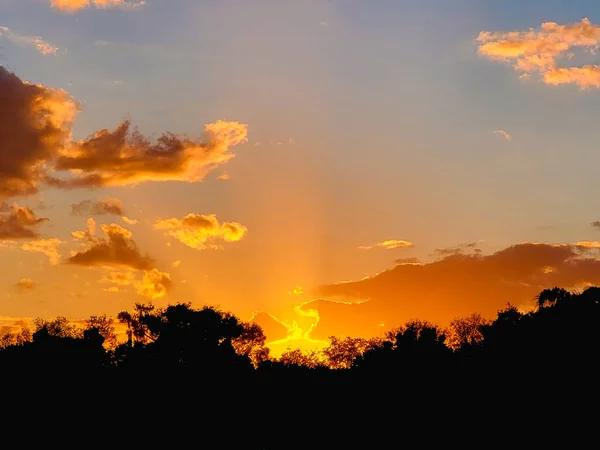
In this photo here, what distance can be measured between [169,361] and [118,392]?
→ 82.7 ft

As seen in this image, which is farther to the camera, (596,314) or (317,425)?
(317,425)

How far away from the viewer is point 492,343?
89.2 metres

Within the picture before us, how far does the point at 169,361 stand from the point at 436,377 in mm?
47734

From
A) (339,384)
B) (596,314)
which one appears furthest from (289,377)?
(596,314)

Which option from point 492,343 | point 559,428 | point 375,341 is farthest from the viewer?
point 375,341

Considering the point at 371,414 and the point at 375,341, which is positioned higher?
the point at 375,341

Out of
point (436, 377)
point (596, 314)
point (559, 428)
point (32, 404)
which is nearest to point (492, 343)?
point (436, 377)

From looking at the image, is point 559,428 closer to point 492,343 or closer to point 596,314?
point 596,314

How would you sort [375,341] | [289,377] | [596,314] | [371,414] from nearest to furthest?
[596,314] → [371,414] → [289,377] → [375,341]

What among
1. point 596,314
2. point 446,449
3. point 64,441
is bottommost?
point 446,449

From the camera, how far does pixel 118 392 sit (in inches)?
3809

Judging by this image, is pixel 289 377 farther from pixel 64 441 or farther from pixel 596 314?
pixel 596 314

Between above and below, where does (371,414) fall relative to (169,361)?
below

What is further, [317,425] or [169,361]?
[169,361]
